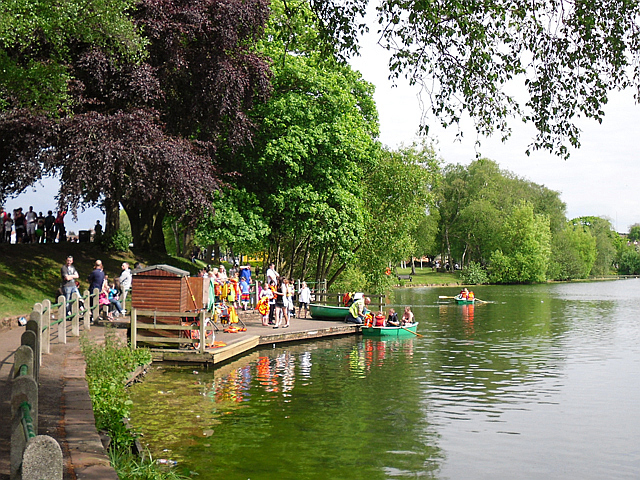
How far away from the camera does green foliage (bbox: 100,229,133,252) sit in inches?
1270

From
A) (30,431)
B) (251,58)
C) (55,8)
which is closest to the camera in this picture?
(30,431)

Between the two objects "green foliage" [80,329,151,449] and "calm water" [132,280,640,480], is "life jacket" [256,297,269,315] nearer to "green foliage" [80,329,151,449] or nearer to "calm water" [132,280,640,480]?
"calm water" [132,280,640,480]

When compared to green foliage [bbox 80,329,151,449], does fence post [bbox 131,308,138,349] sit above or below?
above

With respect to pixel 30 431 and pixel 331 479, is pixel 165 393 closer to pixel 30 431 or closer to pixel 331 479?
pixel 331 479

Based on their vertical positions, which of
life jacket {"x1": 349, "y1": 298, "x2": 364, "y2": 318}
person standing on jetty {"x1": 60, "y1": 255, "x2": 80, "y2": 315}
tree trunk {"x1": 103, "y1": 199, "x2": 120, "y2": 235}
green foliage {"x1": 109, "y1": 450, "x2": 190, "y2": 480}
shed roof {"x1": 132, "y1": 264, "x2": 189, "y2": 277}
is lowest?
green foliage {"x1": 109, "y1": 450, "x2": 190, "y2": 480}

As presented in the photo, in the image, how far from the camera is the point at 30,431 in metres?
5.57

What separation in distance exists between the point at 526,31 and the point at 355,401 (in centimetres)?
878

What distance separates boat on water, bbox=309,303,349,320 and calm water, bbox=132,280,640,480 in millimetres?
6071

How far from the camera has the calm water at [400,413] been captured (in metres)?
11.2

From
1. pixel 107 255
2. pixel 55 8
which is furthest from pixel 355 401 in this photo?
pixel 107 255

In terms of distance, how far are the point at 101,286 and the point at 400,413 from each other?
469 inches

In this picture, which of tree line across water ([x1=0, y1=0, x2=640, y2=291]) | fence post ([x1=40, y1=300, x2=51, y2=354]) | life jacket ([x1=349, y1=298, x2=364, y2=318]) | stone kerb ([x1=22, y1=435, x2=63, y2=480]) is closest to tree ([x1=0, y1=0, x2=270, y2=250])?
tree line across water ([x1=0, y1=0, x2=640, y2=291])

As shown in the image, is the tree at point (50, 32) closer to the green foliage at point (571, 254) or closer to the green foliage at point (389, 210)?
the green foliage at point (389, 210)

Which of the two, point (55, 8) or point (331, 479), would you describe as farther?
point (55, 8)
